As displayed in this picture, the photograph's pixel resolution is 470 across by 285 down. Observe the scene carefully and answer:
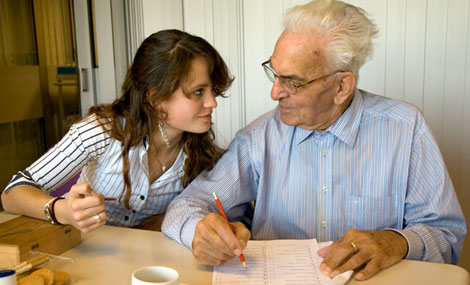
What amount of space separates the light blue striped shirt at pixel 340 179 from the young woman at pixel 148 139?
178 mm

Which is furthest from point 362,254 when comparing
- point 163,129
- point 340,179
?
point 163,129

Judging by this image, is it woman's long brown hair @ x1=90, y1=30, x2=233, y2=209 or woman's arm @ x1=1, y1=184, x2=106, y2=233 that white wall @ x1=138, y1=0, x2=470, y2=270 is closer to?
woman's long brown hair @ x1=90, y1=30, x2=233, y2=209

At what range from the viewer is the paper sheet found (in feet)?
3.57

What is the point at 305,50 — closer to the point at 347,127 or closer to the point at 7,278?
the point at 347,127

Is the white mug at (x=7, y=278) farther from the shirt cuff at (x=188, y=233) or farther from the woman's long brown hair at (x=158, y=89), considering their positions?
the woman's long brown hair at (x=158, y=89)

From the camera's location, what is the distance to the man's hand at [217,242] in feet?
3.78

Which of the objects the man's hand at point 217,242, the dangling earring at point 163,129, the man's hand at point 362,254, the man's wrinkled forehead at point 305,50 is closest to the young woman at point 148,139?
the dangling earring at point 163,129

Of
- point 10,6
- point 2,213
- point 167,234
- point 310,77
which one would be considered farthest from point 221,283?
point 10,6

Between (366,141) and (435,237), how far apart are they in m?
0.39

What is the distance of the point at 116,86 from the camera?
11.9 ft

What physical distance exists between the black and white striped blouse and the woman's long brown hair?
0.11 ft

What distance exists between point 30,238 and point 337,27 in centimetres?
113

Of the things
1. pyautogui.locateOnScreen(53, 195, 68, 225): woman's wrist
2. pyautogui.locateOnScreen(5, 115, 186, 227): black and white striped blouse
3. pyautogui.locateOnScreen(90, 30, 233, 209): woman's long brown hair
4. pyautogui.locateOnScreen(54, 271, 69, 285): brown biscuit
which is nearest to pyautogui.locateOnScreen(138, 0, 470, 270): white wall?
pyautogui.locateOnScreen(90, 30, 233, 209): woman's long brown hair

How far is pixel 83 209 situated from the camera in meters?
1.24
